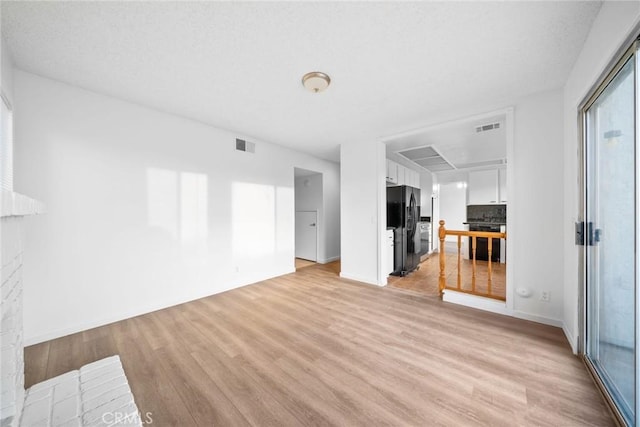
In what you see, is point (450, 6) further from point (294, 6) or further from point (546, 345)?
point (546, 345)

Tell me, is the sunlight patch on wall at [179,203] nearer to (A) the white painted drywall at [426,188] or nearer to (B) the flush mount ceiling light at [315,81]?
(B) the flush mount ceiling light at [315,81]

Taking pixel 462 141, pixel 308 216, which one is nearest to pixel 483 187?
pixel 462 141

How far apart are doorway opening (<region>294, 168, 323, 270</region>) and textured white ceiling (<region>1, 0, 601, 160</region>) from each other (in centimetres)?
279

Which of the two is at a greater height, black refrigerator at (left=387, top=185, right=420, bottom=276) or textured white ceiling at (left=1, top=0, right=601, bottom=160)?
textured white ceiling at (left=1, top=0, right=601, bottom=160)

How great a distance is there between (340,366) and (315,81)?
2457mm

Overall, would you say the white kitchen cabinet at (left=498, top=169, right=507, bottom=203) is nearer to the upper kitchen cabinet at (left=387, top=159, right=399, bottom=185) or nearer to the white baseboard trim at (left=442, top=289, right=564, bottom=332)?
the upper kitchen cabinet at (left=387, top=159, right=399, bottom=185)

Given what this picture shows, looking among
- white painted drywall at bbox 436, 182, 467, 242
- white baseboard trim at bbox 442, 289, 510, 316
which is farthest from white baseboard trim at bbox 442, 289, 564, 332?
white painted drywall at bbox 436, 182, 467, 242

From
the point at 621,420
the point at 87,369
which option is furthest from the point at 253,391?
the point at 621,420

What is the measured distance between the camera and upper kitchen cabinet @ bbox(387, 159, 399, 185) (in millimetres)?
4391

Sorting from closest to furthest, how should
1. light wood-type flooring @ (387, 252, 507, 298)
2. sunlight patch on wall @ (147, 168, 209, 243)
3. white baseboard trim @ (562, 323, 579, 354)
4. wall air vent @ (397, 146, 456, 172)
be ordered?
white baseboard trim @ (562, 323, 579, 354) → sunlight patch on wall @ (147, 168, 209, 243) → light wood-type flooring @ (387, 252, 507, 298) → wall air vent @ (397, 146, 456, 172)

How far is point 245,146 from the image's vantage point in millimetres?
3715

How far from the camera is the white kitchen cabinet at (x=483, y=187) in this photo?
5.70 metres

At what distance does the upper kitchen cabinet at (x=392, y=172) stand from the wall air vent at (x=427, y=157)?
0.79 ft

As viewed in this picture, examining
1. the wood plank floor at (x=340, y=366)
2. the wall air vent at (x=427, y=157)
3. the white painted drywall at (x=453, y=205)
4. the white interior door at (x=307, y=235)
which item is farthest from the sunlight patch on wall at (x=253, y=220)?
the white painted drywall at (x=453, y=205)
